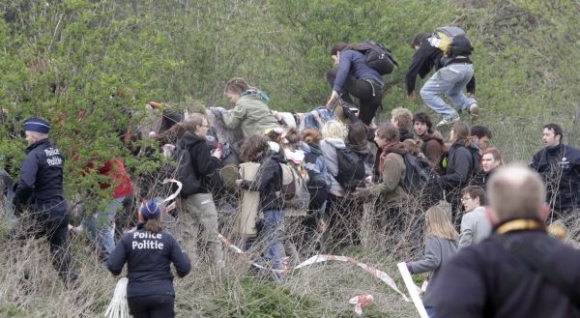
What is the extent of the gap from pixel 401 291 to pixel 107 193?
365 cm

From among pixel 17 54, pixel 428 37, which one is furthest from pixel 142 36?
pixel 428 37

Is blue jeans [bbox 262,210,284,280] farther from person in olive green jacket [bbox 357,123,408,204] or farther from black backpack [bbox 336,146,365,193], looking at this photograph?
person in olive green jacket [bbox 357,123,408,204]

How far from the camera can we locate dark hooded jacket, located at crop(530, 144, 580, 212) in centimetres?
1516

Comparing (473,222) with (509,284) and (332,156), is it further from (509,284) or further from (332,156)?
(509,284)

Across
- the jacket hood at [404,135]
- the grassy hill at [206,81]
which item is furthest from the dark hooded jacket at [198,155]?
the jacket hood at [404,135]

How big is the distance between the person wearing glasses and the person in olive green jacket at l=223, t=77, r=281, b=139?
51.3 inches

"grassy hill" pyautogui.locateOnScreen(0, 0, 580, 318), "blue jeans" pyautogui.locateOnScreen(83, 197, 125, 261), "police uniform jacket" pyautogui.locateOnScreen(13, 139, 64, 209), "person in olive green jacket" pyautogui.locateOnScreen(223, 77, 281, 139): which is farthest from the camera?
"person in olive green jacket" pyautogui.locateOnScreen(223, 77, 281, 139)

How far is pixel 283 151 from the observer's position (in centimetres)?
1326

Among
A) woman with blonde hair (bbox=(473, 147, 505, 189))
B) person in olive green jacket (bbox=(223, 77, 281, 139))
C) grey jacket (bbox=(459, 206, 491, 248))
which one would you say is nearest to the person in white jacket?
grey jacket (bbox=(459, 206, 491, 248))

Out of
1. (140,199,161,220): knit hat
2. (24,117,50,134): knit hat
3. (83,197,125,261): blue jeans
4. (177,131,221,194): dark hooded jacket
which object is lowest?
(83,197,125,261): blue jeans

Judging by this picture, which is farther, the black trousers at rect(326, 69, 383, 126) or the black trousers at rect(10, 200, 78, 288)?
the black trousers at rect(326, 69, 383, 126)

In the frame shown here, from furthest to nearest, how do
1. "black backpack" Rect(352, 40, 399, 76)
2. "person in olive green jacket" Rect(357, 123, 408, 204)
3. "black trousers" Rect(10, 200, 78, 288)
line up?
"black backpack" Rect(352, 40, 399, 76)
"person in olive green jacket" Rect(357, 123, 408, 204)
"black trousers" Rect(10, 200, 78, 288)

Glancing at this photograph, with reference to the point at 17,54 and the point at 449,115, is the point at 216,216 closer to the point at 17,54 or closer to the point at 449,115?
the point at 17,54

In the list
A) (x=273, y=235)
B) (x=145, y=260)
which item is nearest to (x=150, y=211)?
(x=145, y=260)
